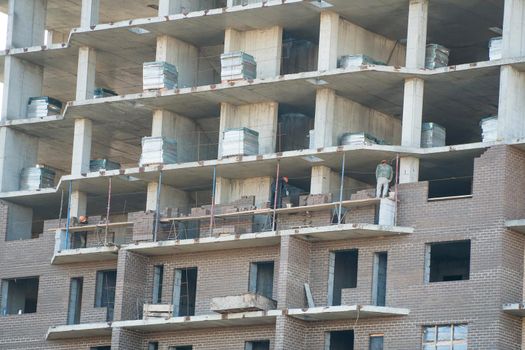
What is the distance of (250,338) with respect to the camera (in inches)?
3413

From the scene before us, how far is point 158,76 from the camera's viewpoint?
302 feet

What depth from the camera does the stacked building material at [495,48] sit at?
85250 millimetres

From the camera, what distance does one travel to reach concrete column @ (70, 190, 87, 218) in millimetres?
94062

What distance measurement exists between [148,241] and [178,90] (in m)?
6.03

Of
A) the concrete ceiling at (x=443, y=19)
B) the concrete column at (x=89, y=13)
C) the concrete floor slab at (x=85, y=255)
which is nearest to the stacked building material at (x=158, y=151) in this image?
the concrete floor slab at (x=85, y=255)

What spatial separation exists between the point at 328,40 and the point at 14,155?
51.9ft

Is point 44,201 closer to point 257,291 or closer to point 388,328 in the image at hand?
point 257,291

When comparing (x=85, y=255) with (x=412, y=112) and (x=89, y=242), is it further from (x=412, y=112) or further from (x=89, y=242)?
(x=412, y=112)

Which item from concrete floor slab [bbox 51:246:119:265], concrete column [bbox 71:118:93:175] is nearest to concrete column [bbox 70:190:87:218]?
concrete column [bbox 71:118:93:175]

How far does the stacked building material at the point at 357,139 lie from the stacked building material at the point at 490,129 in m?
4.68

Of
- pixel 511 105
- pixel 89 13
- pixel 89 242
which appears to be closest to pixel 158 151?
pixel 89 242

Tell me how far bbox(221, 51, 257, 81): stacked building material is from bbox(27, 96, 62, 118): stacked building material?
990 cm

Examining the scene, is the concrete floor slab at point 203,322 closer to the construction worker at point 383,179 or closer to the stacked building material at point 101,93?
the construction worker at point 383,179

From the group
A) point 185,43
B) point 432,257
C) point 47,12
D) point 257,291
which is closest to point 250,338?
point 257,291
